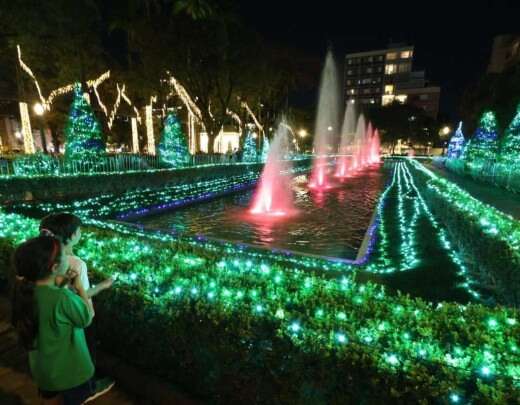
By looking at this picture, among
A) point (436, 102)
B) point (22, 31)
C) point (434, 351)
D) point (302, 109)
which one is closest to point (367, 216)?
point (434, 351)

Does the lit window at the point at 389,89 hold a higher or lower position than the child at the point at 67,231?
higher

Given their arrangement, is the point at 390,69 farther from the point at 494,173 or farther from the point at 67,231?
the point at 67,231

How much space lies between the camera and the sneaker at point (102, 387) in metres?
3.02

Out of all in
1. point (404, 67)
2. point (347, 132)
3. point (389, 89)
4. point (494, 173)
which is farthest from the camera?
point (389, 89)

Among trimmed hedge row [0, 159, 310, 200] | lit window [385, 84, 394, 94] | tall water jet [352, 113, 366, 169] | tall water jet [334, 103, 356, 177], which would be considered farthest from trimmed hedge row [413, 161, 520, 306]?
lit window [385, 84, 394, 94]

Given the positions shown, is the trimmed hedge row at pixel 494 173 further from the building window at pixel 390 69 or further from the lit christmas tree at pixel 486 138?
the building window at pixel 390 69

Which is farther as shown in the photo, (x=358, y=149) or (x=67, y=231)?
(x=358, y=149)

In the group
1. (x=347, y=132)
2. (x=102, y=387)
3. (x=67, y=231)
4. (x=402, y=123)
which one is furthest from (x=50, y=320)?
(x=402, y=123)

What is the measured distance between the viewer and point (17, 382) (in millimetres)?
3205

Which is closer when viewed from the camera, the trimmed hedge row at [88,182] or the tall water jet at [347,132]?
the trimmed hedge row at [88,182]

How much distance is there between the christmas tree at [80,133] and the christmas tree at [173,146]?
5575 millimetres

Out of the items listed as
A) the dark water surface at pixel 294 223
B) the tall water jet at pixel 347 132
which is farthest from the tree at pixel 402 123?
the dark water surface at pixel 294 223

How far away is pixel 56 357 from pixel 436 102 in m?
109

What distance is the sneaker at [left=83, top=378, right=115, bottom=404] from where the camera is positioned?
3.02m
